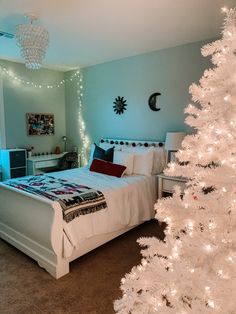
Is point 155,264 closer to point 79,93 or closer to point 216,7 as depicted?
point 216,7

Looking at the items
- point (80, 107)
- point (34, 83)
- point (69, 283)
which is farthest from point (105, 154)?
point (34, 83)

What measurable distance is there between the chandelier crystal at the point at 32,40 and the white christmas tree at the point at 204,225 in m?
1.88

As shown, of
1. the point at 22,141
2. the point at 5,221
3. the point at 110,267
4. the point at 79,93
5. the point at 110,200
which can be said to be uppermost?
→ the point at 79,93

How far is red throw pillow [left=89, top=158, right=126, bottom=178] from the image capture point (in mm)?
3529

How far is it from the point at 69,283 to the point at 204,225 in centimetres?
153

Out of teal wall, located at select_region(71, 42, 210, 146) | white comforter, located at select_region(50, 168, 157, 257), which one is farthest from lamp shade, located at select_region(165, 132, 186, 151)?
white comforter, located at select_region(50, 168, 157, 257)

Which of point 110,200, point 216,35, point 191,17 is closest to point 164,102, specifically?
point 216,35

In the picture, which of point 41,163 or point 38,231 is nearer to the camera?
point 38,231

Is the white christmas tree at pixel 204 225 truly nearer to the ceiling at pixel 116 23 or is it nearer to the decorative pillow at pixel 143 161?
the ceiling at pixel 116 23

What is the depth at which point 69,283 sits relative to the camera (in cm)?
223

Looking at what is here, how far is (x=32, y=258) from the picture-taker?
102 inches

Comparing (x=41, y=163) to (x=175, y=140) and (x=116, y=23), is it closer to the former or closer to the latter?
(x=175, y=140)

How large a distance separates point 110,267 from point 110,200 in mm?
712

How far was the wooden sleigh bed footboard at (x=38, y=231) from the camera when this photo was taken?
89.5 inches
